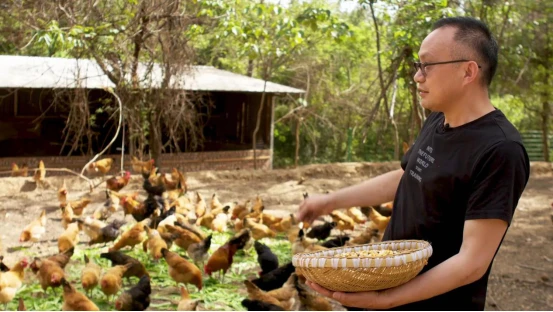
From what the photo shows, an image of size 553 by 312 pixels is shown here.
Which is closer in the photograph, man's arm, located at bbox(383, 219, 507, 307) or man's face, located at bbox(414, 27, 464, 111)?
man's arm, located at bbox(383, 219, 507, 307)

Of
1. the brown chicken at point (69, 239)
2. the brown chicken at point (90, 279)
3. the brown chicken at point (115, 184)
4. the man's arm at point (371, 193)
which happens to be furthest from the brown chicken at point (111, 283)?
the brown chicken at point (115, 184)

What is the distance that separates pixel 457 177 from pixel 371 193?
0.67 m

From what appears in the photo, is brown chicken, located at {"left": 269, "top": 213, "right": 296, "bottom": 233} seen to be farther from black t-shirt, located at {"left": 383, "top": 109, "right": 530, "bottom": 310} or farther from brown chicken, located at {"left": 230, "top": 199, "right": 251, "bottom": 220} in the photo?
black t-shirt, located at {"left": 383, "top": 109, "right": 530, "bottom": 310}

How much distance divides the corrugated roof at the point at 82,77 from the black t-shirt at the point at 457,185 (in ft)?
32.9

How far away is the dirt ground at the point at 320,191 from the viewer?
6.04 metres

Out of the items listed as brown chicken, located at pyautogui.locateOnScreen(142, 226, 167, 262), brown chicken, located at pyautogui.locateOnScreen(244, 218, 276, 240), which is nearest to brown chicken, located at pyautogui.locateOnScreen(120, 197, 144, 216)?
brown chicken, located at pyautogui.locateOnScreen(142, 226, 167, 262)

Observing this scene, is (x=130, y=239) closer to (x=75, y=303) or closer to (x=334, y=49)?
(x=75, y=303)

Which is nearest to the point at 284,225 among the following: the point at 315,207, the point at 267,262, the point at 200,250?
the point at 200,250

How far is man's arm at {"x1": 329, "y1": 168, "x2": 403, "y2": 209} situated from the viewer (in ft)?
8.75

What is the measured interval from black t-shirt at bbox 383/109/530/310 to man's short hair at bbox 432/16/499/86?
0.15 m

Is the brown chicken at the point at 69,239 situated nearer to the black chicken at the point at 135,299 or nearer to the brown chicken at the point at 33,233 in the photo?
the brown chicken at the point at 33,233

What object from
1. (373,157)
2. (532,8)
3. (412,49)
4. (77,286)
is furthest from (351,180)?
(373,157)

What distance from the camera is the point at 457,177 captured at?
203 centimetres

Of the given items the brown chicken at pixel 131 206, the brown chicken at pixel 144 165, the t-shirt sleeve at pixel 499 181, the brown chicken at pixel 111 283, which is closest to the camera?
the t-shirt sleeve at pixel 499 181
